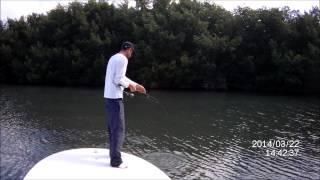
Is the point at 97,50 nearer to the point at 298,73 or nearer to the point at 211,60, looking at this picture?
the point at 211,60

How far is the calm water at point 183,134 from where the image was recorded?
17.8 metres

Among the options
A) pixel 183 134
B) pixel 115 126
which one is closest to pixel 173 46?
pixel 183 134

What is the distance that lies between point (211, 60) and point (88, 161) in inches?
1972

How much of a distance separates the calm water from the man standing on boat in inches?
300

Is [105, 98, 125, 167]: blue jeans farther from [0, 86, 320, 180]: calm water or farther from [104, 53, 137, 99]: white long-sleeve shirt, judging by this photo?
[0, 86, 320, 180]: calm water

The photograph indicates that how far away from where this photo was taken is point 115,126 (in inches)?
363

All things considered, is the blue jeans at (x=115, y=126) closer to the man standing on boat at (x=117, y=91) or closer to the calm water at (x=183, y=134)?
the man standing on boat at (x=117, y=91)

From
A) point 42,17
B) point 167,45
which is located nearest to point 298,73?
point 167,45

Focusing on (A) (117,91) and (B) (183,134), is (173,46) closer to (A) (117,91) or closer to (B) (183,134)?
(B) (183,134)

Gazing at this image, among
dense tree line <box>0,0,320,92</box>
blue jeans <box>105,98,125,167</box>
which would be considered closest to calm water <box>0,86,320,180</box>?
blue jeans <box>105,98,125,167</box>

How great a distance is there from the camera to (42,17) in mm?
66688
